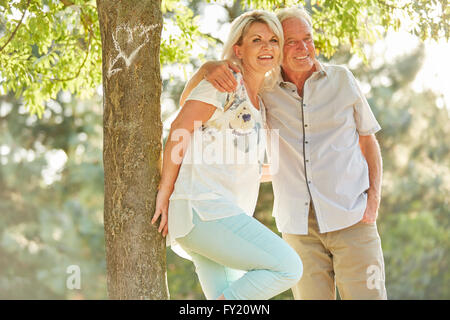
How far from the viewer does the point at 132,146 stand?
8.37 feet

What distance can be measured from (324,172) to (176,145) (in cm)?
91

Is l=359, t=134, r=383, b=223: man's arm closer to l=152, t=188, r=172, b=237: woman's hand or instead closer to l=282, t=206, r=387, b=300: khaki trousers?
l=282, t=206, r=387, b=300: khaki trousers

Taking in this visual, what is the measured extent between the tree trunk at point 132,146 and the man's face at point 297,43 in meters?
0.72

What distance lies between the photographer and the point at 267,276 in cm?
235

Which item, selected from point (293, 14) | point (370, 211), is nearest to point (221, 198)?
point (370, 211)

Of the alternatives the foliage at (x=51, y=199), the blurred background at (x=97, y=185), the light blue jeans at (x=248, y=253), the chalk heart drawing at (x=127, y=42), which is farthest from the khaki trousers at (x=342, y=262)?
the foliage at (x=51, y=199)

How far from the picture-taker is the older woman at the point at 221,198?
236 cm

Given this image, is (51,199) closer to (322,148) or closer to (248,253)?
(322,148)

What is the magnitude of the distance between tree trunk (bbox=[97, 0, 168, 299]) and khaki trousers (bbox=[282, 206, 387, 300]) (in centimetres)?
91

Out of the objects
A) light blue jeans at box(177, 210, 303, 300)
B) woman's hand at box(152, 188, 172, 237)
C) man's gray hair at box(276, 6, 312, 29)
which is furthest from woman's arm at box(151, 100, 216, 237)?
man's gray hair at box(276, 6, 312, 29)

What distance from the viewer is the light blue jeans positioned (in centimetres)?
234

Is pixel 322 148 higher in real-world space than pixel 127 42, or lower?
lower
